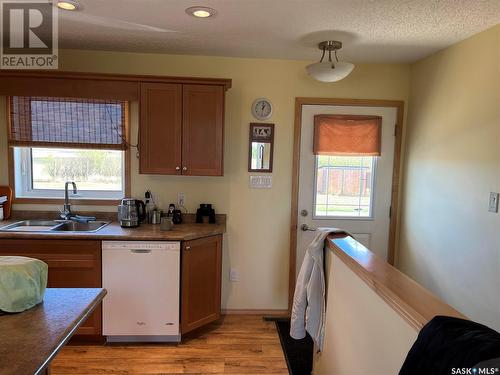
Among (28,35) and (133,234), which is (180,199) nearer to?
(133,234)

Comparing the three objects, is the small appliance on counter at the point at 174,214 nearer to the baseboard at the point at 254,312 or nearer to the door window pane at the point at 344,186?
the baseboard at the point at 254,312

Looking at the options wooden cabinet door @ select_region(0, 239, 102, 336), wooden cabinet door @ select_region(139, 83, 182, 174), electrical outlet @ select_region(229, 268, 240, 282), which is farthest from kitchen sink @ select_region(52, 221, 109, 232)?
electrical outlet @ select_region(229, 268, 240, 282)

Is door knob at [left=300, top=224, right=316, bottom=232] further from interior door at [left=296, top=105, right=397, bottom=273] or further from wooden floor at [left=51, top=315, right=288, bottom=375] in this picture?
wooden floor at [left=51, top=315, right=288, bottom=375]

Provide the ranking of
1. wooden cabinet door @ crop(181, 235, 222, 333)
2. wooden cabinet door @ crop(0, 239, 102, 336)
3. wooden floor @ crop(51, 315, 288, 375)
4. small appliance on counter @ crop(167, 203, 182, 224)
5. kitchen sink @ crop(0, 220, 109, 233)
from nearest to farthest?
wooden floor @ crop(51, 315, 288, 375) → wooden cabinet door @ crop(0, 239, 102, 336) → wooden cabinet door @ crop(181, 235, 222, 333) → kitchen sink @ crop(0, 220, 109, 233) → small appliance on counter @ crop(167, 203, 182, 224)

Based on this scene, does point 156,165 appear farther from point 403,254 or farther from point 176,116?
point 403,254

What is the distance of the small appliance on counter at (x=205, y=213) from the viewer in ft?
9.75

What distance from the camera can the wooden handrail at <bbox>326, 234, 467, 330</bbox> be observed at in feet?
3.37

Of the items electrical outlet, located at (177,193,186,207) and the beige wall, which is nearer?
the beige wall

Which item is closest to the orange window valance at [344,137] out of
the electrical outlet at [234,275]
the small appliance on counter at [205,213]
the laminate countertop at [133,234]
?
the small appliance on counter at [205,213]

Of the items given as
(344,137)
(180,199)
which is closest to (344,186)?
(344,137)

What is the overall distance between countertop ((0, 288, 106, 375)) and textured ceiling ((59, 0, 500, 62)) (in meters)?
1.62

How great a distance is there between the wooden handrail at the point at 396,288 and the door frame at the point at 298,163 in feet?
4.25

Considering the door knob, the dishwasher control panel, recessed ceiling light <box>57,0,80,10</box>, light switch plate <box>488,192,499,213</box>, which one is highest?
recessed ceiling light <box>57,0,80,10</box>

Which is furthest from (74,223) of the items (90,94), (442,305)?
(442,305)
